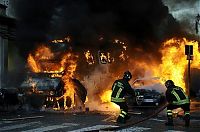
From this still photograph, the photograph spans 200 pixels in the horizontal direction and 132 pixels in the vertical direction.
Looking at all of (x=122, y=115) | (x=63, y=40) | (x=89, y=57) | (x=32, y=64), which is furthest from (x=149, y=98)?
(x=32, y=64)

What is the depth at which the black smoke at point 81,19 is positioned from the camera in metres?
19.8

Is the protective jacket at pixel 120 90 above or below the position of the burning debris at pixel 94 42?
below

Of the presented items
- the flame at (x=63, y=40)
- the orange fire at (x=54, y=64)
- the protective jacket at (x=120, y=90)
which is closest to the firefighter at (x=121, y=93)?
the protective jacket at (x=120, y=90)

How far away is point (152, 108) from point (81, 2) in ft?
21.8

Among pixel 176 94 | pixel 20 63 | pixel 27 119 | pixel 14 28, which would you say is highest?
pixel 14 28

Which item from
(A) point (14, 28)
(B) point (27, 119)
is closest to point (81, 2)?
(A) point (14, 28)

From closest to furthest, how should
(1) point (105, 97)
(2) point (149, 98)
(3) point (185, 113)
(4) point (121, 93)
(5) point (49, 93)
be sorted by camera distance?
(3) point (185, 113)
(4) point (121, 93)
(5) point (49, 93)
(2) point (149, 98)
(1) point (105, 97)

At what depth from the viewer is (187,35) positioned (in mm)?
26125

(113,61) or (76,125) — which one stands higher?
(113,61)

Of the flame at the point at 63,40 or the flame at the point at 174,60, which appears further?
the flame at the point at 174,60

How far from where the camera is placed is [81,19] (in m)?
20.0

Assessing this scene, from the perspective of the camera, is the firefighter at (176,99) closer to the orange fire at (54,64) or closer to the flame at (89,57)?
the orange fire at (54,64)

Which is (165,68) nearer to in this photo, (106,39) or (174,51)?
A: (174,51)

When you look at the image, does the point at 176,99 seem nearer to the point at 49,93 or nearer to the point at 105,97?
the point at 49,93
